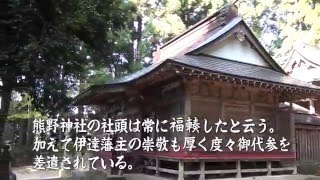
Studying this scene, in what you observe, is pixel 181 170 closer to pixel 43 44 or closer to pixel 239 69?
pixel 239 69

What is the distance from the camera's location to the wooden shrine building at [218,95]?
10852 millimetres

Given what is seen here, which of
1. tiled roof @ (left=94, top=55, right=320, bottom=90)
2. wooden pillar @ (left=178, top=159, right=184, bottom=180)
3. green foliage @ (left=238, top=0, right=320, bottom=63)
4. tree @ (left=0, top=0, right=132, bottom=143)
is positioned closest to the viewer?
tree @ (left=0, top=0, right=132, bottom=143)

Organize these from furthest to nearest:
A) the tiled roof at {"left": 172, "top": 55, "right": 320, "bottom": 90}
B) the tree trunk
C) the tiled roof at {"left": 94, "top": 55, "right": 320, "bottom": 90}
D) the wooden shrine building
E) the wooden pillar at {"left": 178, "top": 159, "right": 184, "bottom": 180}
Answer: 1. the tiled roof at {"left": 172, "top": 55, "right": 320, "bottom": 90}
2. the tiled roof at {"left": 94, "top": 55, "right": 320, "bottom": 90}
3. the wooden shrine building
4. the wooden pillar at {"left": 178, "top": 159, "right": 184, "bottom": 180}
5. the tree trunk

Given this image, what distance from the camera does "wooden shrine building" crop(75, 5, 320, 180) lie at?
1085 cm

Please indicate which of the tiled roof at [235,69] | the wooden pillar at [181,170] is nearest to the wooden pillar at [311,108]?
the tiled roof at [235,69]

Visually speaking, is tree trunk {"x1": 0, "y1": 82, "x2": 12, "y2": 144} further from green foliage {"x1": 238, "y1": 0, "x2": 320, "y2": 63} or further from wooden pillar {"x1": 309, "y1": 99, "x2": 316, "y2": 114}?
green foliage {"x1": 238, "y1": 0, "x2": 320, "y2": 63}

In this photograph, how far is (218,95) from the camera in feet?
38.7

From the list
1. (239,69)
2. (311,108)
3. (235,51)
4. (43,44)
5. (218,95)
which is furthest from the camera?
(311,108)

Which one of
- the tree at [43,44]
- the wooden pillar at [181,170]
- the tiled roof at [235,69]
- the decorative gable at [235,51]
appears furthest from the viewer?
the decorative gable at [235,51]

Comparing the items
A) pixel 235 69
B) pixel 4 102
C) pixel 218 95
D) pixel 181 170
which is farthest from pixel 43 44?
pixel 235 69

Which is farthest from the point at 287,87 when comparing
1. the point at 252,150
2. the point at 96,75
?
the point at 96,75

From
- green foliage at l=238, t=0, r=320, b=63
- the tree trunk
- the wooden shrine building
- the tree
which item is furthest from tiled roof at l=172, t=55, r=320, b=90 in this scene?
green foliage at l=238, t=0, r=320, b=63

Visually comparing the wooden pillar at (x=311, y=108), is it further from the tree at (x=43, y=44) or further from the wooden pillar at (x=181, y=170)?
the tree at (x=43, y=44)

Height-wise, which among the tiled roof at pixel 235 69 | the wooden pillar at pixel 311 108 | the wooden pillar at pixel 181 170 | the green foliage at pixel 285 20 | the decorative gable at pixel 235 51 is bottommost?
the wooden pillar at pixel 181 170
